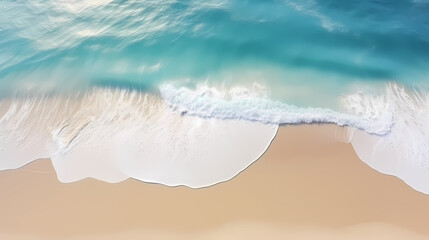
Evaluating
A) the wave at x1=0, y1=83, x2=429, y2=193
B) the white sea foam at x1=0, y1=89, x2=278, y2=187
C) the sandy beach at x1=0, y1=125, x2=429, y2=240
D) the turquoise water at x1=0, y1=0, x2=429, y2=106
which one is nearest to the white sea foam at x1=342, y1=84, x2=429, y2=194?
the wave at x1=0, y1=83, x2=429, y2=193

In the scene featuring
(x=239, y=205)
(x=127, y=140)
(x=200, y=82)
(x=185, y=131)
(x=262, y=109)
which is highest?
(x=200, y=82)

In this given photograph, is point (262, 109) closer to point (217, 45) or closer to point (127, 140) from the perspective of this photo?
point (217, 45)

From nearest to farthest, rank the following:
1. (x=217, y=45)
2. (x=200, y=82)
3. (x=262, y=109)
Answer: (x=262, y=109), (x=200, y=82), (x=217, y=45)

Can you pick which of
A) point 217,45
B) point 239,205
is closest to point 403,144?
point 239,205

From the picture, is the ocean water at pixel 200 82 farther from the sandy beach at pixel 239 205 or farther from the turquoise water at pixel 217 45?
the sandy beach at pixel 239 205

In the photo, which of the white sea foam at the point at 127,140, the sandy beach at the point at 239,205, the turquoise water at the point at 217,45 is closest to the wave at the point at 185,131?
the white sea foam at the point at 127,140

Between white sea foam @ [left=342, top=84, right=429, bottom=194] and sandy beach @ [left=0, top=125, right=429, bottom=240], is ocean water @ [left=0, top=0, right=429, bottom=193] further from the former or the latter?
sandy beach @ [left=0, top=125, right=429, bottom=240]

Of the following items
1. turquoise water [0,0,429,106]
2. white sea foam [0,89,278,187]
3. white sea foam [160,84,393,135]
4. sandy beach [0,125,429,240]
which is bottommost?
sandy beach [0,125,429,240]
